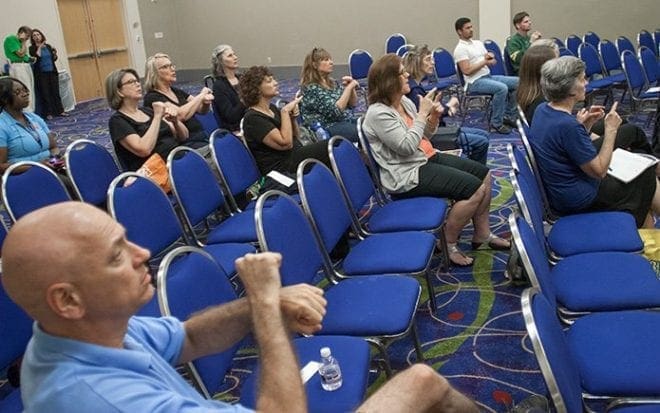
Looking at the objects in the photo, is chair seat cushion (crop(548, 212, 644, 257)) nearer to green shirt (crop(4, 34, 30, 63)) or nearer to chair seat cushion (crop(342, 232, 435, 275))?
chair seat cushion (crop(342, 232, 435, 275))

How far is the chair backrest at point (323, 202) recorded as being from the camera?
2.56 m

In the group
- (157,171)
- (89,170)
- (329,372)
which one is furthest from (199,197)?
(329,372)

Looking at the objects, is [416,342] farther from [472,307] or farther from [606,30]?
[606,30]

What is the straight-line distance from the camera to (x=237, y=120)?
16.9 ft

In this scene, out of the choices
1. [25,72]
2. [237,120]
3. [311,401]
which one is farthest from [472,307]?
[25,72]

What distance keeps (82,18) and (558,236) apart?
1205 cm

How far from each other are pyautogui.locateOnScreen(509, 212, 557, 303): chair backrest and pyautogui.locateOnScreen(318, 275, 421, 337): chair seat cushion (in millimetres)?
481

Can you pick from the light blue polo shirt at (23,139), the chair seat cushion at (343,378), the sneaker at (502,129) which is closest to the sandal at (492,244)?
the chair seat cushion at (343,378)

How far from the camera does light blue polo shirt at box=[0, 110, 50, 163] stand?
4.29 meters

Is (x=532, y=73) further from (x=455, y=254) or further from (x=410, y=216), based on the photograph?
(x=410, y=216)

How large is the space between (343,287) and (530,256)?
830 millimetres

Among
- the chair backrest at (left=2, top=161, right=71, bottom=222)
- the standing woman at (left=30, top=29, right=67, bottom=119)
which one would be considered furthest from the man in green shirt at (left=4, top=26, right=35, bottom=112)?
the chair backrest at (left=2, top=161, right=71, bottom=222)

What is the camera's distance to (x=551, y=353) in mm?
1413

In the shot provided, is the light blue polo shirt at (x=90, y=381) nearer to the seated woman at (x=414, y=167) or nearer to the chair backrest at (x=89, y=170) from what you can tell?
the seated woman at (x=414, y=167)
